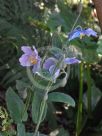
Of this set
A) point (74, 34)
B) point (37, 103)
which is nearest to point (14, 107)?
point (37, 103)

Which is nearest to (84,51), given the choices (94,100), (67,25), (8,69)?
(67,25)

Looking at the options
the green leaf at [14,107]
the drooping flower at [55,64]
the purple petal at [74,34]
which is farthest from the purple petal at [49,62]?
the green leaf at [14,107]

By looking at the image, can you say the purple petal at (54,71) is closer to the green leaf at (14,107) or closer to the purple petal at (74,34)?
the purple petal at (74,34)

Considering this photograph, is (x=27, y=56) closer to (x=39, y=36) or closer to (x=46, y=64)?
(x=46, y=64)

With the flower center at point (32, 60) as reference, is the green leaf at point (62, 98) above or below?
below

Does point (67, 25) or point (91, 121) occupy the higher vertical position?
point (67, 25)

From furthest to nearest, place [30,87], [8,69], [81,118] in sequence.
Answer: [8,69]
[81,118]
[30,87]

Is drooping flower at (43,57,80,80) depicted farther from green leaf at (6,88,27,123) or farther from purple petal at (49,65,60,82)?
green leaf at (6,88,27,123)

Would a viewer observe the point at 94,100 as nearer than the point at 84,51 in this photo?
No

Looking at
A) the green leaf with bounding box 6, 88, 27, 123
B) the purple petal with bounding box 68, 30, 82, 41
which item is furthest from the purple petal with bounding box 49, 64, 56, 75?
the green leaf with bounding box 6, 88, 27, 123
